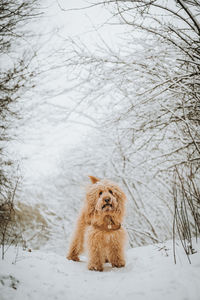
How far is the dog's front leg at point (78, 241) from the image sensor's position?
132 inches

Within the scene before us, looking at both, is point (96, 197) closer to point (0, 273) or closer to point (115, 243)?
point (115, 243)

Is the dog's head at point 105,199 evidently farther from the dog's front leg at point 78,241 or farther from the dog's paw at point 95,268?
the dog's paw at point 95,268

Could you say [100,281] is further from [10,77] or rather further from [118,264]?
[10,77]

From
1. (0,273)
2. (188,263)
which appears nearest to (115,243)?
(188,263)

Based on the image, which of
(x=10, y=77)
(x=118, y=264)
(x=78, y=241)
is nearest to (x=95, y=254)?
(x=118, y=264)

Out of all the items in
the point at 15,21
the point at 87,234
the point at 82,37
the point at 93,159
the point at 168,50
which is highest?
the point at 15,21

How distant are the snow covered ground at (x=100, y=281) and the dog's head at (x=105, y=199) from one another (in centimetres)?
92

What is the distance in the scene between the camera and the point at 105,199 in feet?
10.2

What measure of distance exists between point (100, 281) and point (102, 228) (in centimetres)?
89

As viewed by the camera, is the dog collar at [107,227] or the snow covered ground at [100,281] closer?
the snow covered ground at [100,281]

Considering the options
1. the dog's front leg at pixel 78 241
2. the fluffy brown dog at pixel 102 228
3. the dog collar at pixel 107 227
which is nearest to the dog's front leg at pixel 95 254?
the fluffy brown dog at pixel 102 228

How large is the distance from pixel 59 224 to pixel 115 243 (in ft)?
24.4

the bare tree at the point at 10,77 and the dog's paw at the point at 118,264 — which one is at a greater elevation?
the bare tree at the point at 10,77

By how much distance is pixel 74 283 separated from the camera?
216cm
